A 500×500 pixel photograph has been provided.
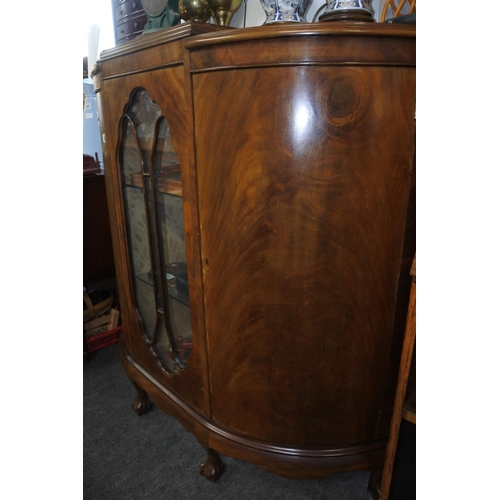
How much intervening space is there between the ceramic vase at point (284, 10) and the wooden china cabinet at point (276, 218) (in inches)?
5.8

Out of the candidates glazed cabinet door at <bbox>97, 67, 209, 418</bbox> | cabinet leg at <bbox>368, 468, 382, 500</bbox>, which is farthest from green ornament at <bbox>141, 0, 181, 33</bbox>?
cabinet leg at <bbox>368, 468, 382, 500</bbox>

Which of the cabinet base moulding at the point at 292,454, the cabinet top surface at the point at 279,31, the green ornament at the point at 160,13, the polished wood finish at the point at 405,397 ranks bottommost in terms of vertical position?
the cabinet base moulding at the point at 292,454

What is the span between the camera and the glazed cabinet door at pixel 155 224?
0.98 m

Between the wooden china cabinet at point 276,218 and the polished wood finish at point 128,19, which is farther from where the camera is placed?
the polished wood finish at point 128,19

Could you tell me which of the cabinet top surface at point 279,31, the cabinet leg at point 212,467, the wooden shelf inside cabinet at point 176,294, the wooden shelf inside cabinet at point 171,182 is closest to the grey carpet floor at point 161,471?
the cabinet leg at point 212,467

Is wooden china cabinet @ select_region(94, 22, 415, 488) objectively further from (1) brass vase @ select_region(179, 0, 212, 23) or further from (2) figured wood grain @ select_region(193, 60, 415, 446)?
(1) brass vase @ select_region(179, 0, 212, 23)

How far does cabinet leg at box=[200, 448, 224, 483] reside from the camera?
1.22m

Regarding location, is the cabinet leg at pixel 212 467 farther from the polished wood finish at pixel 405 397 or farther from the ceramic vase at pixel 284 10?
the ceramic vase at pixel 284 10

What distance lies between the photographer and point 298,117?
76cm

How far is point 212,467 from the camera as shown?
122cm
